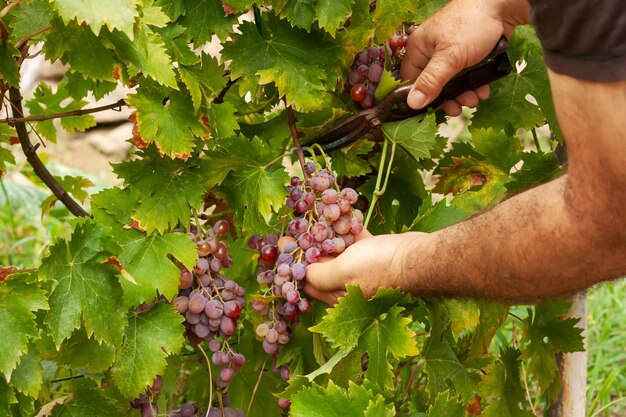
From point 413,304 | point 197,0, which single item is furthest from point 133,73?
point 413,304

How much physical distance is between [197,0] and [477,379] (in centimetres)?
104

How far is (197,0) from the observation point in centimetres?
171

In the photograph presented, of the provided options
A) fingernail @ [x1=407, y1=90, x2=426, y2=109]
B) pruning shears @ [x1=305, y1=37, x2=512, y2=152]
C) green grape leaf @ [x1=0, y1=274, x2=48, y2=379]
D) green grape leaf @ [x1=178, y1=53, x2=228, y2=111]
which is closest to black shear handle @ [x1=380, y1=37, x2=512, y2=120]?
pruning shears @ [x1=305, y1=37, x2=512, y2=152]

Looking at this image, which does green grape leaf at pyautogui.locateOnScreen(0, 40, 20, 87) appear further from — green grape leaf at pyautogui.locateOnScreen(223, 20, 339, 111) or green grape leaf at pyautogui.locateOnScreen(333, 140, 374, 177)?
green grape leaf at pyautogui.locateOnScreen(333, 140, 374, 177)

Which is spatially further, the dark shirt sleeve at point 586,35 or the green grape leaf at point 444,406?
the green grape leaf at point 444,406

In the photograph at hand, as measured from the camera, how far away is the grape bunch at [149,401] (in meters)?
1.76

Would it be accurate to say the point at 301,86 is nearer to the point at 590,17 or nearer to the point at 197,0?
the point at 197,0

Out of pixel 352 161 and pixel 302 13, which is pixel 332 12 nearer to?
pixel 302 13

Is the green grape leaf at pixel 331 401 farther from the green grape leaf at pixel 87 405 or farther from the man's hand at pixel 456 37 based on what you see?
the man's hand at pixel 456 37

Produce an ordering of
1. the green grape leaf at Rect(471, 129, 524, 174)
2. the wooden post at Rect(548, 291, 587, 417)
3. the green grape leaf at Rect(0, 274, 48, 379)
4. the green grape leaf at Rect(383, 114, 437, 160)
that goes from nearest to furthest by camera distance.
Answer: the green grape leaf at Rect(0, 274, 48, 379), the green grape leaf at Rect(383, 114, 437, 160), the green grape leaf at Rect(471, 129, 524, 174), the wooden post at Rect(548, 291, 587, 417)

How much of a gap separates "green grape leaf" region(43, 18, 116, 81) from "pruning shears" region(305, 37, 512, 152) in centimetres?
50

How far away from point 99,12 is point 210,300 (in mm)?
615

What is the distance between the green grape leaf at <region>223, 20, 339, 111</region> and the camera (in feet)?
5.57

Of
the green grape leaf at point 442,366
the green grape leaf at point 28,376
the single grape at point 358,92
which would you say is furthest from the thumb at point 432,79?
the green grape leaf at point 28,376
